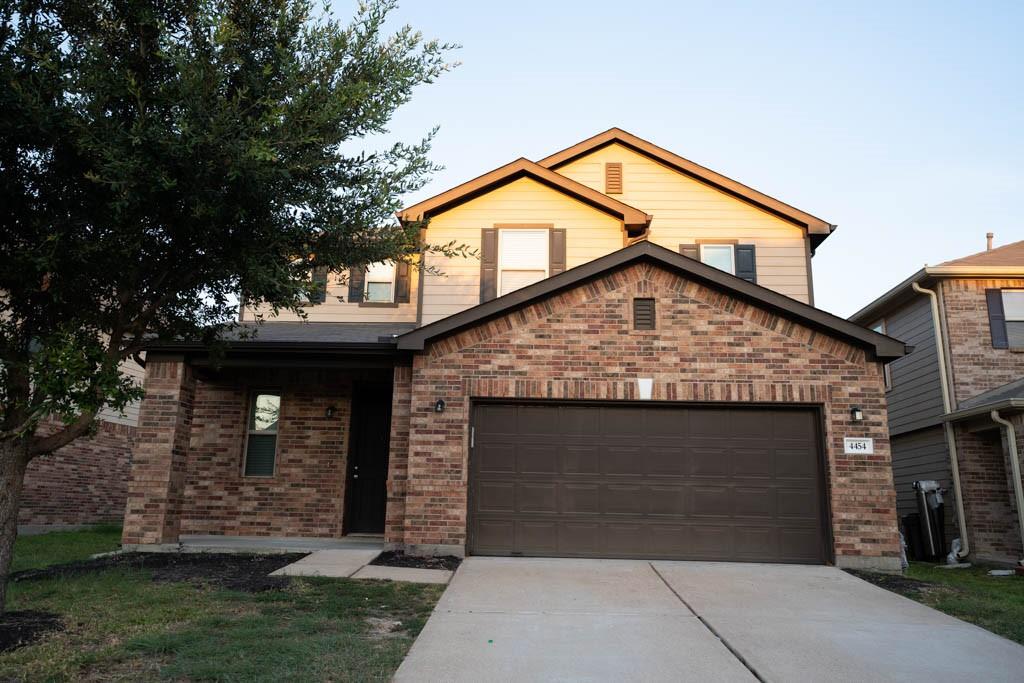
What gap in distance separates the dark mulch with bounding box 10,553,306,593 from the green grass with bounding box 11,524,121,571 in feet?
2.31

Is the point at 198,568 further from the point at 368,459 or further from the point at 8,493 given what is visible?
the point at 368,459

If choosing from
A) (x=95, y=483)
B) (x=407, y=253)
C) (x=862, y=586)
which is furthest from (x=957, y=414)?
(x=95, y=483)

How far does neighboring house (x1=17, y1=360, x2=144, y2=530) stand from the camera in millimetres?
13641

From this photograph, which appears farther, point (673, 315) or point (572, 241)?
point (572, 241)

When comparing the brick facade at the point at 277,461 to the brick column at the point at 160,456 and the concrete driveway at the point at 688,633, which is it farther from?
the concrete driveway at the point at 688,633

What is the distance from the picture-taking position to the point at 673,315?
10.2 metres

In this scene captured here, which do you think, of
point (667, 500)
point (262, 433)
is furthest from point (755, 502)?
point (262, 433)

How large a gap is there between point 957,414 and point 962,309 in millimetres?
2104

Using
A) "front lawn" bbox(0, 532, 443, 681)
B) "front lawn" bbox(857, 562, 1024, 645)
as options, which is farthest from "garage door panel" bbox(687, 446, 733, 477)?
"front lawn" bbox(0, 532, 443, 681)

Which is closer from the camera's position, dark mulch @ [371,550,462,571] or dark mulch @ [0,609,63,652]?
dark mulch @ [0,609,63,652]

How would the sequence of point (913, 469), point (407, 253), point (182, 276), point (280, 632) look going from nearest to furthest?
point (280, 632) → point (182, 276) → point (407, 253) → point (913, 469)

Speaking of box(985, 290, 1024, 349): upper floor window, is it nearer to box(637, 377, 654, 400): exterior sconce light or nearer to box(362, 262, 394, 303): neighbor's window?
box(637, 377, 654, 400): exterior sconce light

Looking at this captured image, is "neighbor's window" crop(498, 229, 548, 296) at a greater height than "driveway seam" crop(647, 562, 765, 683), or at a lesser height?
greater

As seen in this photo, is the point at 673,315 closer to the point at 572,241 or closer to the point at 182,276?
the point at 572,241
